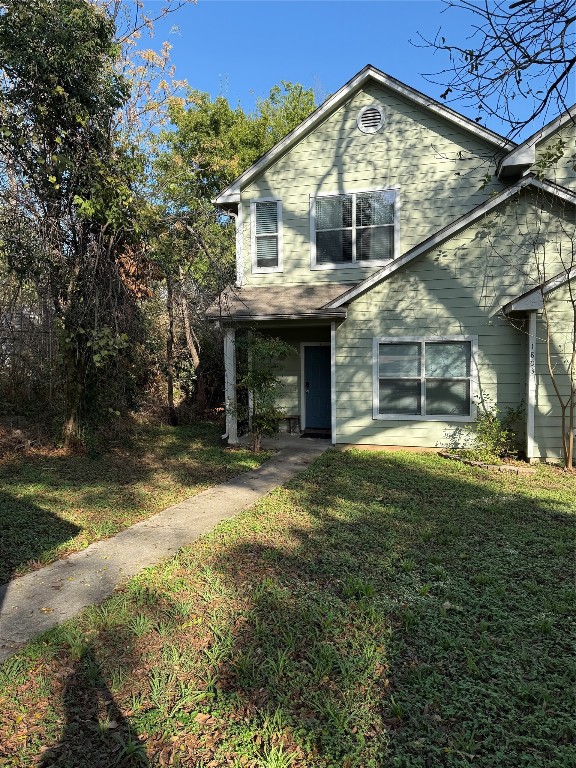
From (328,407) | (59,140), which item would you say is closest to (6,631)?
(59,140)

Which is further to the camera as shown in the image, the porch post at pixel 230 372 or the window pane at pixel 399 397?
the porch post at pixel 230 372

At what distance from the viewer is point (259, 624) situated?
139 inches

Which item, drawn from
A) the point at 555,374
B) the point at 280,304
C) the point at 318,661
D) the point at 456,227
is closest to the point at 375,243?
the point at 456,227

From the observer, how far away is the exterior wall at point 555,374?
8.62 meters

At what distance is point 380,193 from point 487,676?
995cm

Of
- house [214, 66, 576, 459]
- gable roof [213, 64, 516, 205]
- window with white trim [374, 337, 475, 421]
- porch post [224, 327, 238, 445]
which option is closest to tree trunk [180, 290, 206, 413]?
house [214, 66, 576, 459]

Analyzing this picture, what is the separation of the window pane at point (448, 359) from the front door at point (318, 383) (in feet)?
8.94

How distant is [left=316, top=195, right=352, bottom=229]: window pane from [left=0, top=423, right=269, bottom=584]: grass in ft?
18.1

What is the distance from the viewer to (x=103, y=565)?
457 cm

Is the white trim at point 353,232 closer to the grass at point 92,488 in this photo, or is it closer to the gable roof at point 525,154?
the gable roof at point 525,154

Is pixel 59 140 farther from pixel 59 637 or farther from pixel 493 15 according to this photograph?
pixel 59 637

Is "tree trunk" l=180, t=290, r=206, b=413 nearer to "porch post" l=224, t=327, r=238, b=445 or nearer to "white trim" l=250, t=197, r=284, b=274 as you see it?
"white trim" l=250, t=197, r=284, b=274

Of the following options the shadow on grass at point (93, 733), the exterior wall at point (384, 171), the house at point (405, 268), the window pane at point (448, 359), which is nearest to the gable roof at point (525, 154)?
the house at point (405, 268)

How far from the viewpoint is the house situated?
8.91 meters
